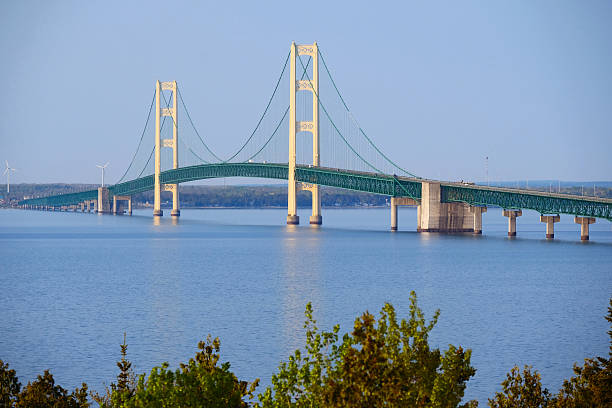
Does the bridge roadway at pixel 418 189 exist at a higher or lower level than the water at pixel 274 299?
higher

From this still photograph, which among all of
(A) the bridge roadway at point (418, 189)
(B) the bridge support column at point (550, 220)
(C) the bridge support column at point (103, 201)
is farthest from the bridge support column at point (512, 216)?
(C) the bridge support column at point (103, 201)

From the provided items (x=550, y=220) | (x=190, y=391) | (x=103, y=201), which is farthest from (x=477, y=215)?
(x=103, y=201)

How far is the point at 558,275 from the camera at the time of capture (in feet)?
181

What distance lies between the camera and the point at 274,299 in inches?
1693

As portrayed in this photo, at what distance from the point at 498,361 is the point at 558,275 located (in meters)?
28.4

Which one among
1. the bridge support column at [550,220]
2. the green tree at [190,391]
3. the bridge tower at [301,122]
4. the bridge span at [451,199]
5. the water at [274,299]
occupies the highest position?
the bridge tower at [301,122]

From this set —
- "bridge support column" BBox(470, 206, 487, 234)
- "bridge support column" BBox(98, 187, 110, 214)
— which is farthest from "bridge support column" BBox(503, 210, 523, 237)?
"bridge support column" BBox(98, 187, 110, 214)

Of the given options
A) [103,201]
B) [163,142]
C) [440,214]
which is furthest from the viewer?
[103,201]

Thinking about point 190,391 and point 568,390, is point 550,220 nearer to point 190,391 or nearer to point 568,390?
point 568,390

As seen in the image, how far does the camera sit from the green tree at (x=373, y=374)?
33.4 ft

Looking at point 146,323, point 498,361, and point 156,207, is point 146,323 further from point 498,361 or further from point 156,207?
point 156,207

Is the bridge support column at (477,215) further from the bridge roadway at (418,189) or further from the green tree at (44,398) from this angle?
the green tree at (44,398)

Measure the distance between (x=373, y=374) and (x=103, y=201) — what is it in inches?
6880

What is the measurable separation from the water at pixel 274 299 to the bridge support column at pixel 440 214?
9353 mm
